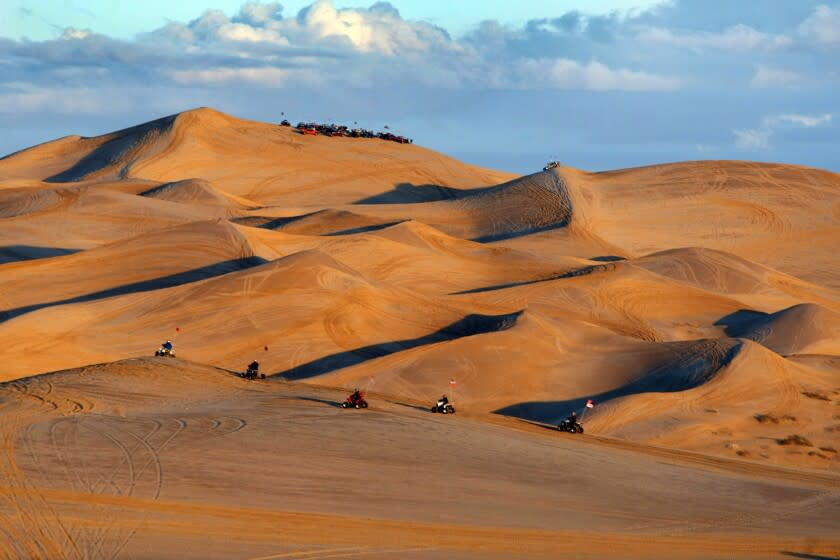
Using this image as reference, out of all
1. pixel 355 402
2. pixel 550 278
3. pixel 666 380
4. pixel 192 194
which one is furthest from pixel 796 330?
pixel 192 194

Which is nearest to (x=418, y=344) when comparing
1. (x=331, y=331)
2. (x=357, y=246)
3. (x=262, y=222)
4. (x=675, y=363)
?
Answer: (x=331, y=331)

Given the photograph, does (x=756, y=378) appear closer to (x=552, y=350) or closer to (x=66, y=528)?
(x=552, y=350)

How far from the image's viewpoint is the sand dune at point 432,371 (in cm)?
2439

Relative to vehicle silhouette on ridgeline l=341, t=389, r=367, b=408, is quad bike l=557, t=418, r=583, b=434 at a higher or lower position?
lower

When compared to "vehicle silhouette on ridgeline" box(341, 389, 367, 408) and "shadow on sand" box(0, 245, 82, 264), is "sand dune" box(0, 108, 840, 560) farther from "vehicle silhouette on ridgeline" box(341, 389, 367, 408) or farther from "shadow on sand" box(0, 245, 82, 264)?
"vehicle silhouette on ridgeline" box(341, 389, 367, 408)

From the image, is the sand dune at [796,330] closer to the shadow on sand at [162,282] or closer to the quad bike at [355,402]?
the shadow on sand at [162,282]

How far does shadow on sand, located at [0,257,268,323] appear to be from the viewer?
64.1 m

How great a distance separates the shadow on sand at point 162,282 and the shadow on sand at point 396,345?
13596mm

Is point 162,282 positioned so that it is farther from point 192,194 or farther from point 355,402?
point 192,194

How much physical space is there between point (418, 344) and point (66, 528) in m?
36.3

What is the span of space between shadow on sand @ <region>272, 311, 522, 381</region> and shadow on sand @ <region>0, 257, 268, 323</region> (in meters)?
13.6

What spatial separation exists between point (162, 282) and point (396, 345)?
1620 cm

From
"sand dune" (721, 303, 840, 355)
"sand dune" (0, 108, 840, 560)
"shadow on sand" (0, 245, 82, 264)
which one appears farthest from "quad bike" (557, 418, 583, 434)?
"shadow on sand" (0, 245, 82, 264)

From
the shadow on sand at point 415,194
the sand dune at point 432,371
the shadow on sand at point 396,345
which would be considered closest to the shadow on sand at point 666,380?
the sand dune at point 432,371
